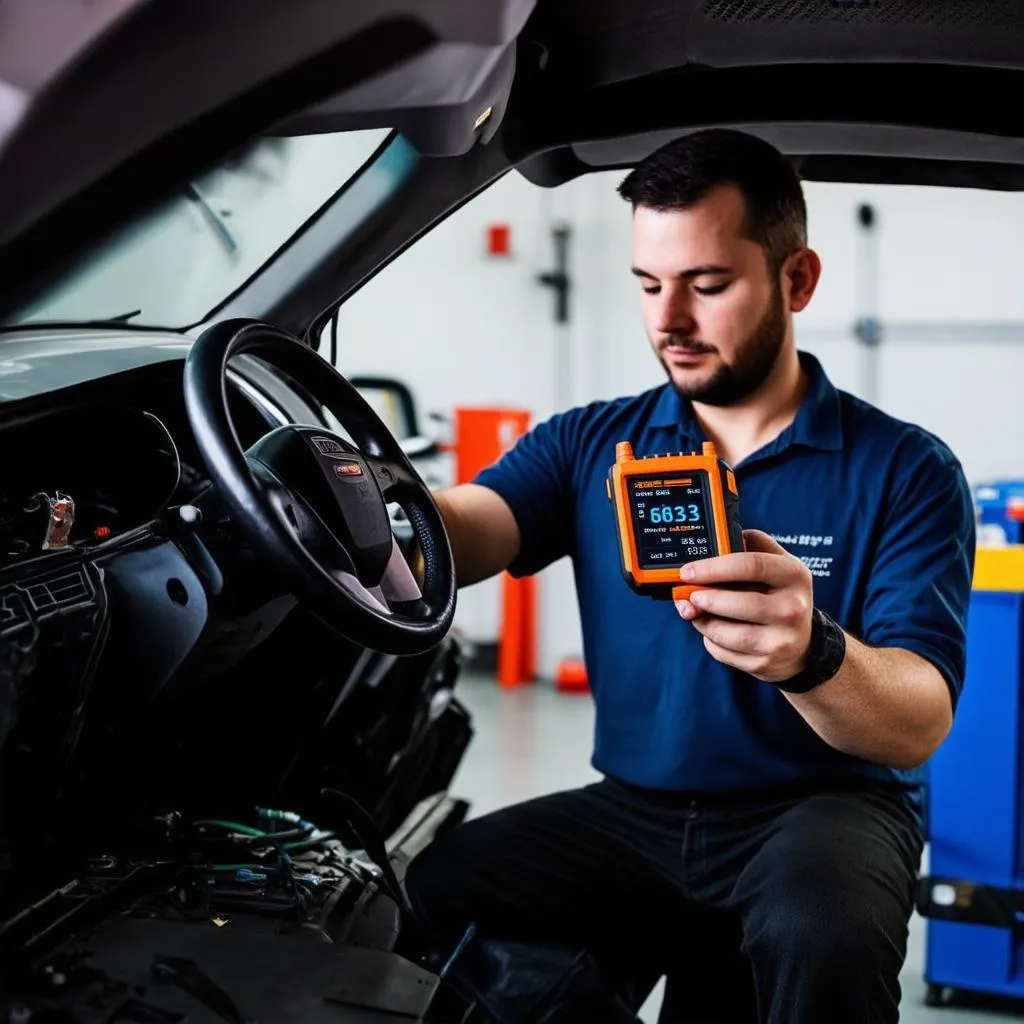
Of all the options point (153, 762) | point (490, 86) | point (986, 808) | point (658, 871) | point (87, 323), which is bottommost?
point (986, 808)

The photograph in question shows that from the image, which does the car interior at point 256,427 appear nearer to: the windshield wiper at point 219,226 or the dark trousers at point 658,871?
the windshield wiper at point 219,226

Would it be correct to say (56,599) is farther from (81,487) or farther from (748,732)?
(748,732)

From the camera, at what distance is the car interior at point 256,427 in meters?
1.01

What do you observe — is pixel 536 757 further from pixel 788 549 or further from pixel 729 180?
pixel 729 180

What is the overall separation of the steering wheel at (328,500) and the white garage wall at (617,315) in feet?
10.5

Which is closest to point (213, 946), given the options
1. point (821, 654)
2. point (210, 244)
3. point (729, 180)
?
point (821, 654)

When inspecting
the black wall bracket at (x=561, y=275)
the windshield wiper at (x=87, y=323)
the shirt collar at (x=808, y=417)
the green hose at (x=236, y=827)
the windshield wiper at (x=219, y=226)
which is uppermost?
the black wall bracket at (x=561, y=275)

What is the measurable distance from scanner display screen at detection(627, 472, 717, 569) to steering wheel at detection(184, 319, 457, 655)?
24 cm

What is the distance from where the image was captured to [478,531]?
68.2 inches

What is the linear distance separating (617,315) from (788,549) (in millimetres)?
3783

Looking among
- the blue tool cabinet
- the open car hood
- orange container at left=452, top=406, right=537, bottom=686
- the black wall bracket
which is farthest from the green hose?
the black wall bracket

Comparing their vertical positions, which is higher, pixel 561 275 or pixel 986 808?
pixel 561 275

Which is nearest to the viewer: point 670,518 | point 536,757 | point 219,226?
point 670,518

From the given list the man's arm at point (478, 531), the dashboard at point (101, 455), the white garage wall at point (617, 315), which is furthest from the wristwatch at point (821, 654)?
the white garage wall at point (617, 315)
